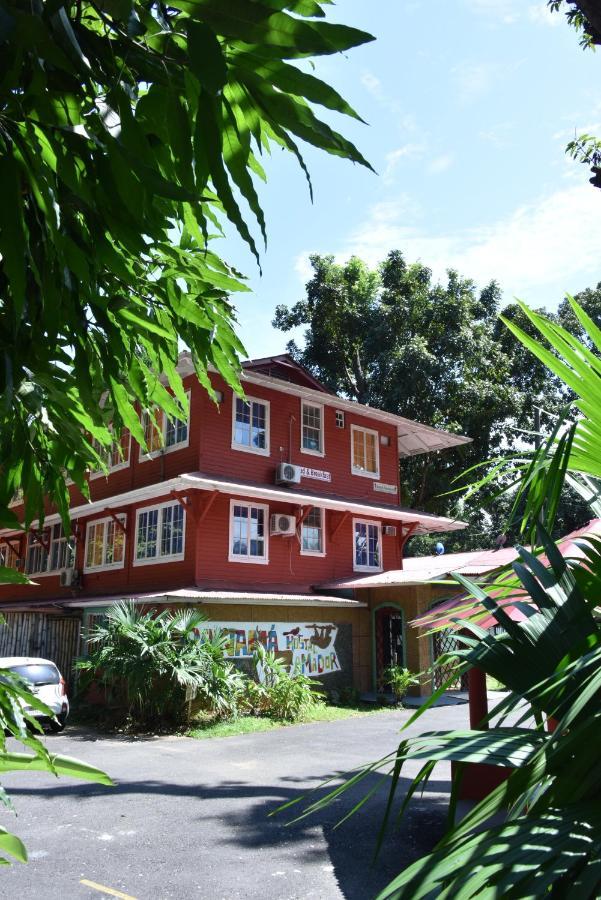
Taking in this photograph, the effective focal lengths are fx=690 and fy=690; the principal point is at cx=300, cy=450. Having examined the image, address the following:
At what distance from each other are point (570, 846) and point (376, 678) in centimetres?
2058

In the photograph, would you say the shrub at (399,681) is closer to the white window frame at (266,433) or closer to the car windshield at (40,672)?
the white window frame at (266,433)

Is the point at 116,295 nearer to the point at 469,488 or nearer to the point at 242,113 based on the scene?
the point at 242,113

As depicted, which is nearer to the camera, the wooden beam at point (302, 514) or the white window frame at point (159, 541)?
the white window frame at point (159, 541)

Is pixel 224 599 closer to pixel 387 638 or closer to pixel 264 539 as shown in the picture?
pixel 264 539

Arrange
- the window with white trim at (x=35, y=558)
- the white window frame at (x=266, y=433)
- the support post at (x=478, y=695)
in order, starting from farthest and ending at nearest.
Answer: the window with white trim at (x=35, y=558) → the white window frame at (x=266, y=433) → the support post at (x=478, y=695)

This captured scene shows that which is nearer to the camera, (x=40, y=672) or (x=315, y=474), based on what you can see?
(x=40, y=672)

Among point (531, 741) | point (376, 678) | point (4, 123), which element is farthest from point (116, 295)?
point (376, 678)

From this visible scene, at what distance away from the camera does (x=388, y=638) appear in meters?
21.5

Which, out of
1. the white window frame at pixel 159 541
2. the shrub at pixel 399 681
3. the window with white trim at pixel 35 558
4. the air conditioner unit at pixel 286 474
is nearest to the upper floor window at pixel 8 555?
the window with white trim at pixel 35 558

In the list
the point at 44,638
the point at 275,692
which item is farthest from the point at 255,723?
the point at 44,638

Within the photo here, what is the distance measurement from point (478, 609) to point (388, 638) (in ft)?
62.5

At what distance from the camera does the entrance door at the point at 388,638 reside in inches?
835

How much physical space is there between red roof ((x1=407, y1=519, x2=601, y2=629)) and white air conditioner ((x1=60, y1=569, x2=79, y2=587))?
62.7 ft

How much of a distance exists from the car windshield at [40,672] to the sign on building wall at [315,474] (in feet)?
29.4
